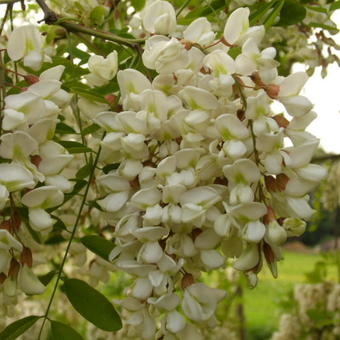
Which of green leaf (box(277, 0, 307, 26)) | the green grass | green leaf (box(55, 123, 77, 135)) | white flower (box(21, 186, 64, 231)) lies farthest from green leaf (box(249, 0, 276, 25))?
the green grass

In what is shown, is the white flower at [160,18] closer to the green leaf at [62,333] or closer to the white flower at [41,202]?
the white flower at [41,202]

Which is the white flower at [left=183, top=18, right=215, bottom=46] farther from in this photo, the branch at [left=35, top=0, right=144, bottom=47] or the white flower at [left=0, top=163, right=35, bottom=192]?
the white flower at [left=0, top=163, right=35, bottom=192]

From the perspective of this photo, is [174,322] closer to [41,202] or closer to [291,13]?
[41,202]

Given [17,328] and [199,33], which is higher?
[199,33]

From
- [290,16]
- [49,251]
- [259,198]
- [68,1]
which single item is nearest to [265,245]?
[259,198]

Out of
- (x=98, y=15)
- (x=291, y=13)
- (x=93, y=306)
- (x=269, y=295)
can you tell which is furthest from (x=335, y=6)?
(x=269, y=295)

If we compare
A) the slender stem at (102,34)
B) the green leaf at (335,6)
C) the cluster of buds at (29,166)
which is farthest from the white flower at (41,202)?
the green leaf at (335,6)
